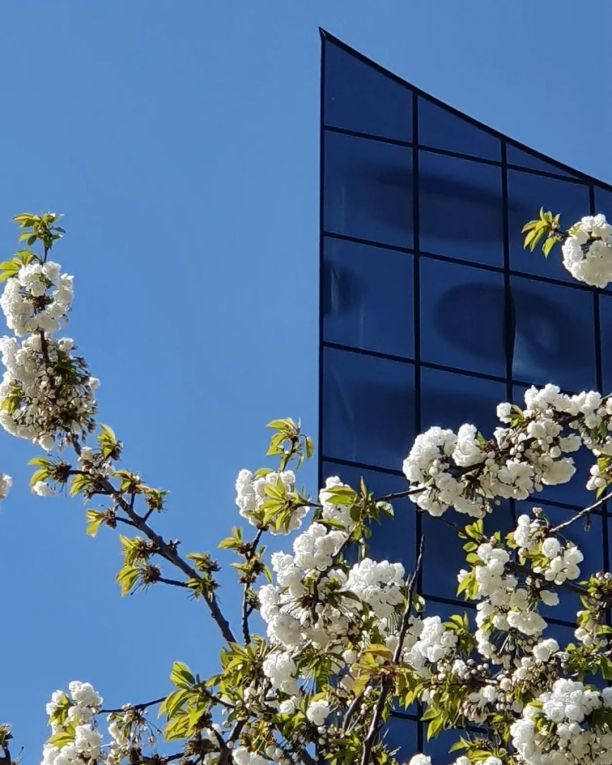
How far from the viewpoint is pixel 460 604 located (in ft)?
47.3

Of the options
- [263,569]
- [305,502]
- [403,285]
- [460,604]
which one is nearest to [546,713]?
[305,502]

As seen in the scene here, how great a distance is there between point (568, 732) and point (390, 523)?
29.8ft

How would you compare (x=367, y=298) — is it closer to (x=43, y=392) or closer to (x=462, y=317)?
(x=462, y=317)

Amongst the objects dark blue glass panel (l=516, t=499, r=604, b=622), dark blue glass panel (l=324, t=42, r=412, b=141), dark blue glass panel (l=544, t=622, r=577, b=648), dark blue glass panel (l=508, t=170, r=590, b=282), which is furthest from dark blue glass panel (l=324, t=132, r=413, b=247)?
dark blue glass panel (l=544, t=622, r=577, b=648)

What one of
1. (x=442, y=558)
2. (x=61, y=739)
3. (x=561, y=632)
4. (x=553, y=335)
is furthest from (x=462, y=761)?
(x=553, y=335)

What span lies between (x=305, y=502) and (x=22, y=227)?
1984 millimetres

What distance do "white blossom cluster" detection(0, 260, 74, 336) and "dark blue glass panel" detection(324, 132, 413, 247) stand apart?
8.94 m

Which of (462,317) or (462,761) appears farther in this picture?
(462,317)

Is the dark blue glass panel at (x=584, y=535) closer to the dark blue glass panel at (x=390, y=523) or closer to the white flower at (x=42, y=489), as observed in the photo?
the dark blue glass panel at (x=390, y=523)

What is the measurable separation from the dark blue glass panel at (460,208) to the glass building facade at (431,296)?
0.6 inches

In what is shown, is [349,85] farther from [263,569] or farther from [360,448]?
[263,569]

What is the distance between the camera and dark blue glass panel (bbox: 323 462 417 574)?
567 inches

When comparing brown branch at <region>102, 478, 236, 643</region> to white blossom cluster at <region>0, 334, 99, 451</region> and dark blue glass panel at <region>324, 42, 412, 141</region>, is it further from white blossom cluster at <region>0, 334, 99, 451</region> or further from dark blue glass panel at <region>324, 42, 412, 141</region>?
dark blue glass panel at <region>324, 42, 412, 141</region>

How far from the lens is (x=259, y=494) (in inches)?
271
